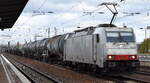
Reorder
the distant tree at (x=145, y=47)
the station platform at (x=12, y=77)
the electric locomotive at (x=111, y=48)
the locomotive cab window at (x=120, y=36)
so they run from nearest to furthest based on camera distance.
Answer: the station platform at (x=12, y=77) → the electric locomotive at (x=111, y=48) → the locomotive cab window at (x=120, y=36) → the distant tree at (x=145, y=47)

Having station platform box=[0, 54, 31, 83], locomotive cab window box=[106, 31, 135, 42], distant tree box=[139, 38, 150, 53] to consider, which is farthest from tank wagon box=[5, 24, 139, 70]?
distant tree box=[139, 38, 150, 53]

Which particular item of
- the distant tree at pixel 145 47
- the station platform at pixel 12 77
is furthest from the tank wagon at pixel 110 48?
the distant tree at pixel 145 47

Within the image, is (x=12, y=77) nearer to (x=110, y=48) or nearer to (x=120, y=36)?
(x=110, y=48)

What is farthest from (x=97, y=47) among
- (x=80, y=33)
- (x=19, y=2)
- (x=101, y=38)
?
(x=19, y=2)

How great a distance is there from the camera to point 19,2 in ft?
90.5

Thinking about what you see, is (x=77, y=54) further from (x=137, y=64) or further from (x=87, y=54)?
(x=137, y=64)

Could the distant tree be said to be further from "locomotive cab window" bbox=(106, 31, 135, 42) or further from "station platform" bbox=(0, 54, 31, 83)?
"locomotive cab window" bbox=(106, 31, 135, 42)

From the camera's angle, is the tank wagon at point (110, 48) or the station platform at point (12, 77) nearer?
the station platform at point (12, 77)

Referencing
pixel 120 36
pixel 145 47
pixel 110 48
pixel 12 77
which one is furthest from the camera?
Answer: pixel 145 47

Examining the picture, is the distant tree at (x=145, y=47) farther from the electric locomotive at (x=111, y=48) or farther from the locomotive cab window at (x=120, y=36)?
the locomotive cab window at (x=120, y=36)

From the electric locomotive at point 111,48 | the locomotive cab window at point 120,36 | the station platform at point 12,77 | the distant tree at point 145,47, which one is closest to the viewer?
the station platform at point 12,77

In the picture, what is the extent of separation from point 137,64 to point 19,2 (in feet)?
33.2

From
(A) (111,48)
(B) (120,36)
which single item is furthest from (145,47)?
(A) (111,48)

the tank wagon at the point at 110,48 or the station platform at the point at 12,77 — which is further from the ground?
the tank wagon at the point at 110,48
